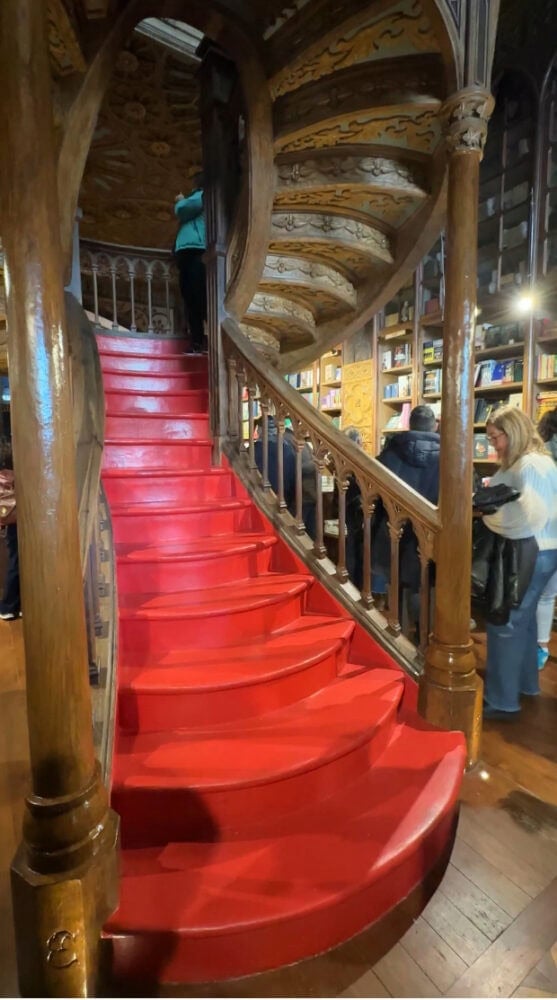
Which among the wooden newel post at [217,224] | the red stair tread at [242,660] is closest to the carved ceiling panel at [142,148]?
the wooden newel post at [217,224]

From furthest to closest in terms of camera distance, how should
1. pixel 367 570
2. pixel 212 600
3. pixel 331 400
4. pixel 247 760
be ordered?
pixel 331 400 → pixel 367 570 → pixel 212 600 → pixel 247 760

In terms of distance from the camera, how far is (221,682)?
161cm

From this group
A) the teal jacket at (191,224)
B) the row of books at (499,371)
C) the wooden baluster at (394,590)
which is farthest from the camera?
the row of books at (499,371)

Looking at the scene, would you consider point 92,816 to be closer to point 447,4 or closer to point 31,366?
point 31,366

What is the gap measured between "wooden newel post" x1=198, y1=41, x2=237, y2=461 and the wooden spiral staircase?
1 centimetres

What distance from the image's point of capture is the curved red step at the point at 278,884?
3.65 feet

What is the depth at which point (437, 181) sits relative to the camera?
2582 mm

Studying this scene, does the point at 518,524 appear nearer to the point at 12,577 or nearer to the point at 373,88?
the point at 373,88

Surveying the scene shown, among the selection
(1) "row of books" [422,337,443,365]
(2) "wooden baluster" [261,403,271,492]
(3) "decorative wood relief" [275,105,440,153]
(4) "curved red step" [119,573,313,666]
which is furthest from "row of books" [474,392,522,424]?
(4) "curved red step" [119,573,313,666]

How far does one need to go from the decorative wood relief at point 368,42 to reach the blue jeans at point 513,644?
7.29 feet

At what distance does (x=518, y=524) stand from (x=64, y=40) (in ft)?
9.10

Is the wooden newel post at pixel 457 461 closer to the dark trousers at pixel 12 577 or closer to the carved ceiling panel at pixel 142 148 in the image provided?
the dark trousers at pixel 12 577

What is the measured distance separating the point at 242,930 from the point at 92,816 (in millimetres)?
433

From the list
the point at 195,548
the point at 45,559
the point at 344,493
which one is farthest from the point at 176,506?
the point at 45,559
